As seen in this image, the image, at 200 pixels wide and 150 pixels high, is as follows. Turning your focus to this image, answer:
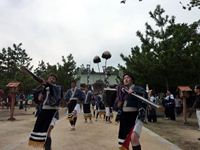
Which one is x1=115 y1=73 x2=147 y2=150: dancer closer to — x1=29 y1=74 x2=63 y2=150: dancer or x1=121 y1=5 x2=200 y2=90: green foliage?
x1=29 y1=74 x2=63 y2=150: dancer

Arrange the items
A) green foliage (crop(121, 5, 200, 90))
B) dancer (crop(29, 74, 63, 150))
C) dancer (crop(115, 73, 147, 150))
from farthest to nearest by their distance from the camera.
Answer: green foliage (crop(121, 5, 200, 90)), dancer (crop(29, 74, 63, 150)), dancer (crop(115, 73, 147, 150))

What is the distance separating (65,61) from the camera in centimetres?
6362

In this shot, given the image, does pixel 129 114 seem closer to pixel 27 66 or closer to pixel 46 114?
pixel 46 114

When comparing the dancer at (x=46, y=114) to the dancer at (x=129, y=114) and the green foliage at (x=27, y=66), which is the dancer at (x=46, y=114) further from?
the green foliage at (x=27, y=66)

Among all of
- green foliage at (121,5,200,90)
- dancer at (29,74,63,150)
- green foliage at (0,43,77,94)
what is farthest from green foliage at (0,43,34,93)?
dancer at (29,74,63,150)

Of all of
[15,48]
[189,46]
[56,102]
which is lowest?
[56,102]

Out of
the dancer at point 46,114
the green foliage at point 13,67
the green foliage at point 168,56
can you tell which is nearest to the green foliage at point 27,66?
the green foliage at point 13,67

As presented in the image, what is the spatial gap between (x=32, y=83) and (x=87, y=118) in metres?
31.6

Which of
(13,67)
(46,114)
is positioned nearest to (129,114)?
(46,114)

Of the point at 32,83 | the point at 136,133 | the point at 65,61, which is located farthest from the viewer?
the point at 65,61

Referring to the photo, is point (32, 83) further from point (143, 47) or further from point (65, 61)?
point (143, 47)

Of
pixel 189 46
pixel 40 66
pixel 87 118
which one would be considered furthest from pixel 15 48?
pixel 87 118

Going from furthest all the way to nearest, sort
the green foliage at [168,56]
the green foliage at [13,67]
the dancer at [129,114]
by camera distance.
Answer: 1. the green foliage at [13,67]
2. the green foliage at [168,56]
3. the dancer at [129,114]

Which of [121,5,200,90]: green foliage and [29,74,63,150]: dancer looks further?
[121,5,200,90]: green foliage
